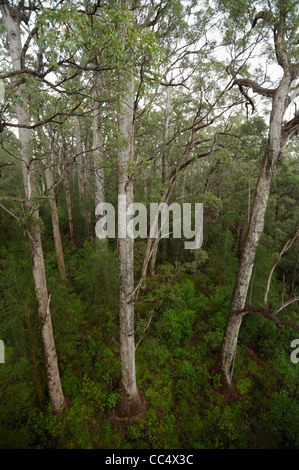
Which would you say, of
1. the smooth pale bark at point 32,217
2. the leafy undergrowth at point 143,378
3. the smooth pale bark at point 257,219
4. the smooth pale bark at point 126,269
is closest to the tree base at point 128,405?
the smooth pale bark at point 126,269

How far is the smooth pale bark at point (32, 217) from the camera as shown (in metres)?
3.52

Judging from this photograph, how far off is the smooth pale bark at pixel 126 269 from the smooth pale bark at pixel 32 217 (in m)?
1.56

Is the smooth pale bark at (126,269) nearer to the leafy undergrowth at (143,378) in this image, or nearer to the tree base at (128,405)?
the tree base at (128,405)

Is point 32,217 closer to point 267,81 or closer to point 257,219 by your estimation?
point 257,219

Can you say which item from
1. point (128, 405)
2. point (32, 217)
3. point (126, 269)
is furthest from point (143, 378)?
point (32, 217)

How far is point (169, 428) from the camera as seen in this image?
5207 millimetres

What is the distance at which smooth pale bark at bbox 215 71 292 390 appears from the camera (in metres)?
4.70

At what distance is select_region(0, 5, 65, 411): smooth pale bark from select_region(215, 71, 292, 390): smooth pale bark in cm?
465

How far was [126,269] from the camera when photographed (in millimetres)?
4203

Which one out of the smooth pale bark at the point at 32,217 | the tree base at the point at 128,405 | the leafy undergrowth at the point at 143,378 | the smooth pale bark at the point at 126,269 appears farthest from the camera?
the tree base at the point at 128,405

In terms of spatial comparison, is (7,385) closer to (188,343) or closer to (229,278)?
(188,343)

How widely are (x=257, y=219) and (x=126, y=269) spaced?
3541mm

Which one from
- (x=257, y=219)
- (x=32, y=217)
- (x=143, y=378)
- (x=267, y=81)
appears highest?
(x=267, y=81)
